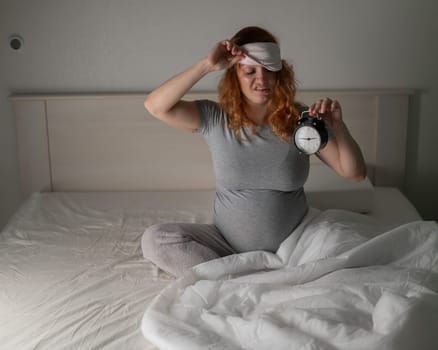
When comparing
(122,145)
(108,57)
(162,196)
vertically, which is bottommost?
(162,196)

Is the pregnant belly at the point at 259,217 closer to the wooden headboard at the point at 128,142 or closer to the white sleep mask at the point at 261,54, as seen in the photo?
the white sleep mask at the point at 261,54

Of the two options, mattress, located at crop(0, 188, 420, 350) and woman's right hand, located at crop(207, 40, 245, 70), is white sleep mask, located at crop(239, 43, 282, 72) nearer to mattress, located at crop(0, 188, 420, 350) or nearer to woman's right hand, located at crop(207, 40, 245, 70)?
woman's right hand, located at crop(207, 40, 245, 70)

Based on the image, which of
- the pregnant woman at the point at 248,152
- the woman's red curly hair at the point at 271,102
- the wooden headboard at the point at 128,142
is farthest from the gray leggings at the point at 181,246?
the wooden headboard at the point at 128,142

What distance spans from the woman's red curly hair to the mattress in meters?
0.50

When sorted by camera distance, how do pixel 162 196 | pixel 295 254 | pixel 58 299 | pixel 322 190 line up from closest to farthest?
pixel 58 299
pixel 295 254
pixel 322 190
pixel 162 196

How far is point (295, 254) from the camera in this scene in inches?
71.4

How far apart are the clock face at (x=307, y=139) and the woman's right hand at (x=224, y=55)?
0.93 feet

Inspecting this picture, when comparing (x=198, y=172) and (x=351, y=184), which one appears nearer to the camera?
(x=351, y=184)

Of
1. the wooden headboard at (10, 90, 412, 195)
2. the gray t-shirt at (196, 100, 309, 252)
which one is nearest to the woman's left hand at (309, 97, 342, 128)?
the gray t-shirt at (196, 100, 309, 252)

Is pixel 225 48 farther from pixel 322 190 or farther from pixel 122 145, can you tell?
pixel 122 145

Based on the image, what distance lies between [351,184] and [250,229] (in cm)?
66

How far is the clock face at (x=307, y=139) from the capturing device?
5.45 feet

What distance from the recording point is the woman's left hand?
172 cm

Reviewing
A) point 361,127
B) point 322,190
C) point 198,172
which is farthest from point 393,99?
point 198,172
